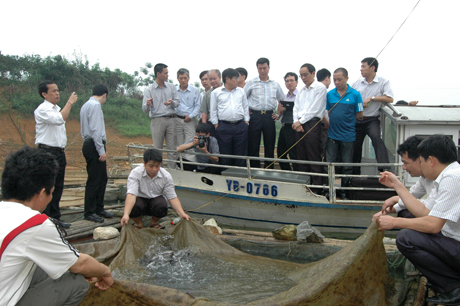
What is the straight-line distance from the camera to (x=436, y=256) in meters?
2.84

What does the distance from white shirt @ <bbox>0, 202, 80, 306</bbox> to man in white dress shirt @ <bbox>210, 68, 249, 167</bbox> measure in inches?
185

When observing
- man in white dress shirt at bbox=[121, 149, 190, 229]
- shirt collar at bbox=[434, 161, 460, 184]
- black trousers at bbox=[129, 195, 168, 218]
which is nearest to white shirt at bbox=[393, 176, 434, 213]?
shirt collar at bbox=[434, 161, 460, 184]

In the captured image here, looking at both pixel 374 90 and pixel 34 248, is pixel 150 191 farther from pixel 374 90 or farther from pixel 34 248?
pixel 374 90

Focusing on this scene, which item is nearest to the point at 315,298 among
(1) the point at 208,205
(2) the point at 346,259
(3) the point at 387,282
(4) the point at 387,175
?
(2) the point at 346,259

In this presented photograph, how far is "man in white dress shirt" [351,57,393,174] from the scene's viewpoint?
6289 millimetres

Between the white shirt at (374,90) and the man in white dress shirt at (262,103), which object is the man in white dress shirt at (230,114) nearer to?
the man in white dress shirt at (262,103)

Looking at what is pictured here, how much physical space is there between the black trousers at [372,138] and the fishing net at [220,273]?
10.6 feet

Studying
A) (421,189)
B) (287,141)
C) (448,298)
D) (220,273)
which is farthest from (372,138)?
(220,273)

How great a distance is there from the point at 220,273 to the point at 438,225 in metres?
2.24

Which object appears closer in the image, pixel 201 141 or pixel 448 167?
pixel 448 167

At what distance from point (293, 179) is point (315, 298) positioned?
3756mm

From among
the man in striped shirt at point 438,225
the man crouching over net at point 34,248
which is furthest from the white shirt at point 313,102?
the man crouching over net at point 34,248

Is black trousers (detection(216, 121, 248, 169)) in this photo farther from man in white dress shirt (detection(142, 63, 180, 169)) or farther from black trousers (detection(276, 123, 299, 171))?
man in white dress shirt (detection(142, 63, 180, 169))

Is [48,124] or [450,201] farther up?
[48,124]
